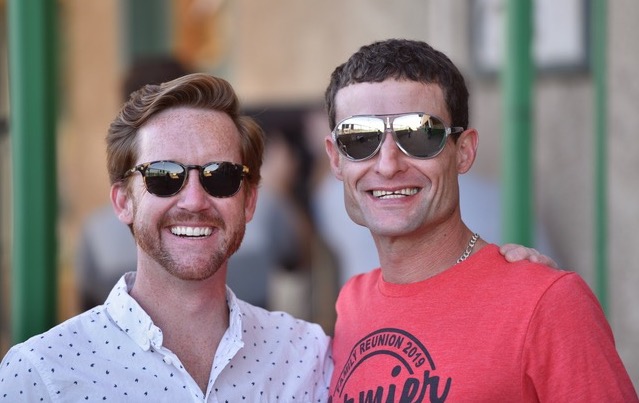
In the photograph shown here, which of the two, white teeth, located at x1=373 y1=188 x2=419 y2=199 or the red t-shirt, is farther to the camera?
white teeth, located at x1=373 y1=188 x2=419 y2=199

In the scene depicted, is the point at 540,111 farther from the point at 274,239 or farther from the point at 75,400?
the point at 75,400

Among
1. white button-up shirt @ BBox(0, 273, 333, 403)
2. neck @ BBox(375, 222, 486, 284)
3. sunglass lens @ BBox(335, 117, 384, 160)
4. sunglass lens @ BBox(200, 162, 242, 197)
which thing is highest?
sunglass lens @ BBox(335, 117, 384, 160)

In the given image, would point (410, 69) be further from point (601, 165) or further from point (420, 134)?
point (601, 165)

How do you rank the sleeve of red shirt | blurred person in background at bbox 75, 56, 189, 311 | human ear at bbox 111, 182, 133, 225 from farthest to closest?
blurred person in background at bbox 75, 56, 189, 311, human ear at bbox 111, 182, 133, 225, the sleeve of red shirt

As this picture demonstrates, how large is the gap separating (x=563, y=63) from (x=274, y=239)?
1.60 metres

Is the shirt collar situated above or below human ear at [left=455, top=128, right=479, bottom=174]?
below

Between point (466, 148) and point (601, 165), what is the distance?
5.04 ft

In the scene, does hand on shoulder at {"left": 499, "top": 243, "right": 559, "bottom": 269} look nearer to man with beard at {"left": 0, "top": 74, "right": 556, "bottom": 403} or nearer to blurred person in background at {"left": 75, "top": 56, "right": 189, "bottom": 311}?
man with beard at {"left": 0, "top": 74, "right": 556, "bottom": 403}

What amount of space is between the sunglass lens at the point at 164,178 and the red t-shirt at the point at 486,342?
0.56m

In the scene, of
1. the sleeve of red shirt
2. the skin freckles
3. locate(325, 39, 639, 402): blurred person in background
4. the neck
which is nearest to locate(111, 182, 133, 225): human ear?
the skin freckles

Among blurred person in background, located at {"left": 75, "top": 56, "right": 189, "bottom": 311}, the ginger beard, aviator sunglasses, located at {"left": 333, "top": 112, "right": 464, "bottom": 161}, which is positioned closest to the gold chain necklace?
aviator sunglasses, located at {"left": 333, "top": 112, "right": 464, "bottom": 161}

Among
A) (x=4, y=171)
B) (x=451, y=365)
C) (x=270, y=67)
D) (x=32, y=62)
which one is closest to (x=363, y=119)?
(x=451, y=365)

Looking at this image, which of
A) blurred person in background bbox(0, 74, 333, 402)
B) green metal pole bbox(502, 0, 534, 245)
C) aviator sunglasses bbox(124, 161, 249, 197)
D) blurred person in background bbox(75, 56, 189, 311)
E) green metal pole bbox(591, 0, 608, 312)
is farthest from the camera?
blurred person in background bbox(75, 56, 189, 311)

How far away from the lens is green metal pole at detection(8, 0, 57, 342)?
246 centimetres
